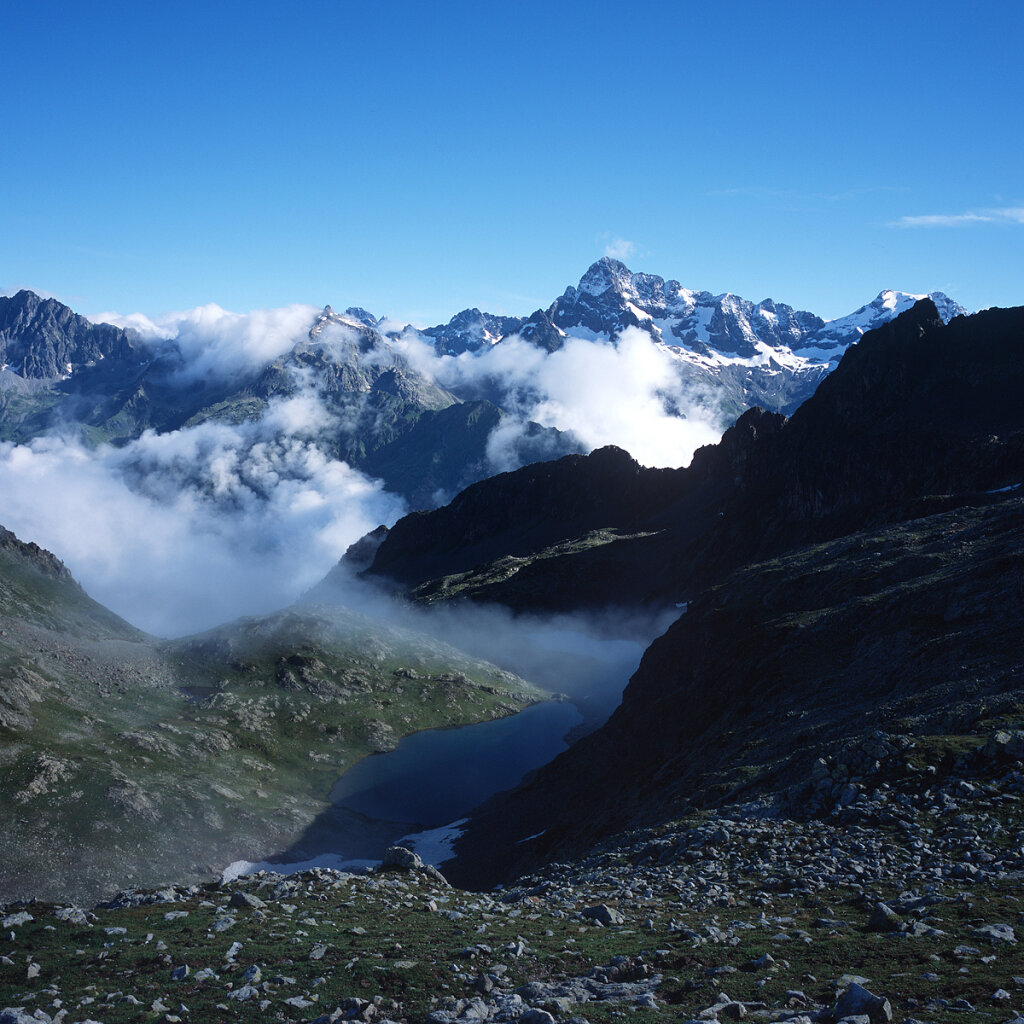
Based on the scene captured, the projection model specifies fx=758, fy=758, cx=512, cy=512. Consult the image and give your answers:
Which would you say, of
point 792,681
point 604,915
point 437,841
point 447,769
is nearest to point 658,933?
point 604,915

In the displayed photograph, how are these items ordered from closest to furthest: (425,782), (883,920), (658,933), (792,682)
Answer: (883,920) < (658,933) < (792,682) < (425,782)

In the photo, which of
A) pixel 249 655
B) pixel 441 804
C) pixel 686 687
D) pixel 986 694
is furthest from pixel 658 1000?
pixel 249 655

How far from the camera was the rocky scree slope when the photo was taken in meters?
92.5

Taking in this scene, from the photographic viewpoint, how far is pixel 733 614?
109938 millimetres

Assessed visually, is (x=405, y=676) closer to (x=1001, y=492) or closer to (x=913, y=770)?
(x=1001, y=492)

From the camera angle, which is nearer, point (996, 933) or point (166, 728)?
point (996, 933)

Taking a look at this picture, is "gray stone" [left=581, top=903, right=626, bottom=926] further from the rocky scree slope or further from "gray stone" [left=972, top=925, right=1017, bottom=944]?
the rocky scree slope

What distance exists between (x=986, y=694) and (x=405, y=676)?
156 metres

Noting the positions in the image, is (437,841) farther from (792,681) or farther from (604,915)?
(604,915)

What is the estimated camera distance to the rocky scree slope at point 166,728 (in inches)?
3642

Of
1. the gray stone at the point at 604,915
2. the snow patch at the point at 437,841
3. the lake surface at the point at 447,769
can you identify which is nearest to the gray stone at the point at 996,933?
the gray stone at the point at 604,915

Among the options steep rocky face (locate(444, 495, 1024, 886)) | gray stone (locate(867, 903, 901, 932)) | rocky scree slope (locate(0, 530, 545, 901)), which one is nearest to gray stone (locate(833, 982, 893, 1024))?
gray stone (locate(867, 903, 901, 932))

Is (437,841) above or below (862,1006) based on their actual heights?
below

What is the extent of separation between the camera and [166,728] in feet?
436
